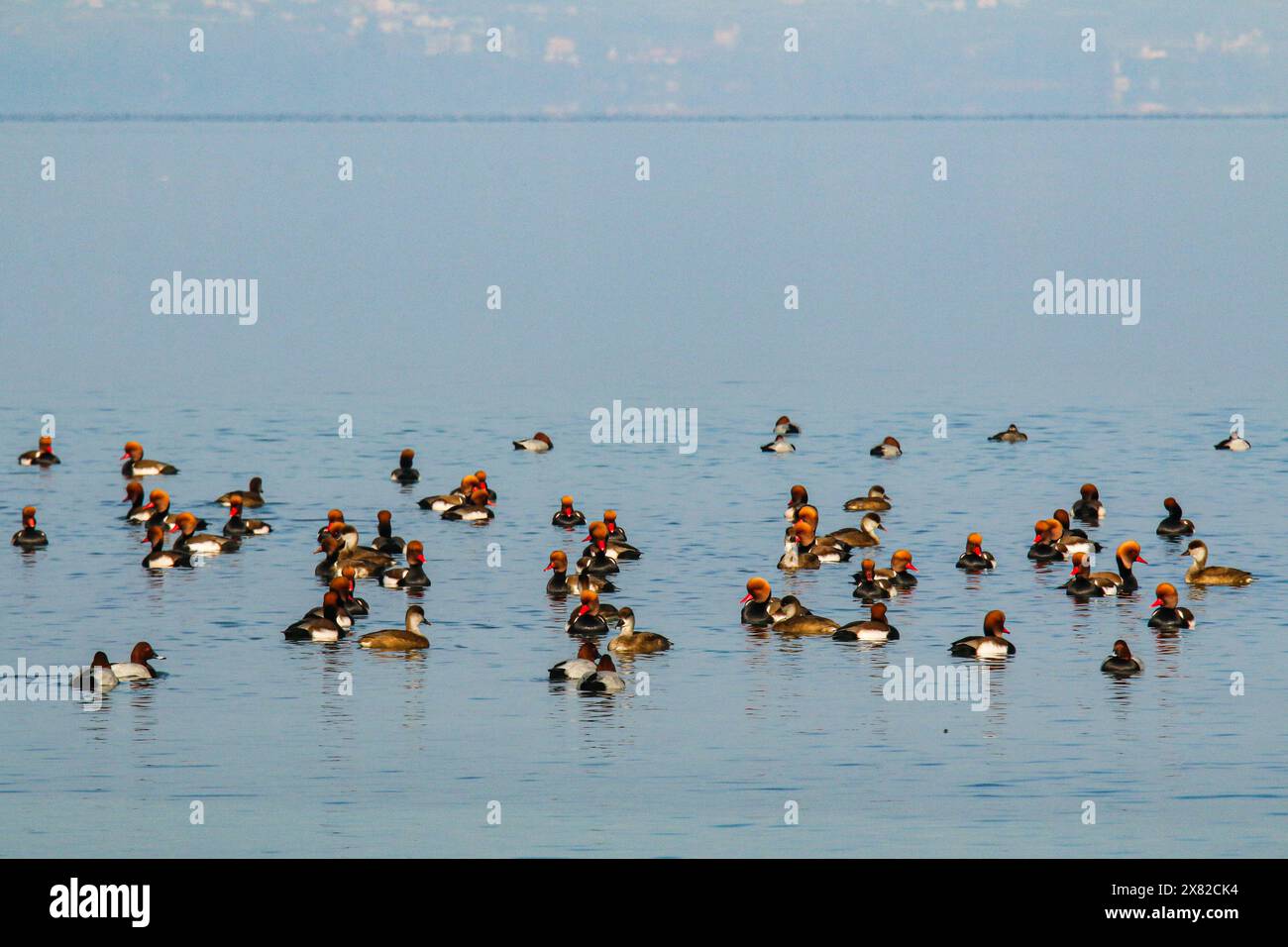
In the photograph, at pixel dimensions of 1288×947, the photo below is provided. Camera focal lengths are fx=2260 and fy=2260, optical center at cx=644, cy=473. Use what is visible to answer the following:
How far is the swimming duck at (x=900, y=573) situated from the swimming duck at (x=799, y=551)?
198 centimetres

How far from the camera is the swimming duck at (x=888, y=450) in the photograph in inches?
1986

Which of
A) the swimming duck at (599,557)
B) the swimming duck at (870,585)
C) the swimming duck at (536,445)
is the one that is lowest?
the swimming duck at (870,585)

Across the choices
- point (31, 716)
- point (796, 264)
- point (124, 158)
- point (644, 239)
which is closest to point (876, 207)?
point (644, 239)

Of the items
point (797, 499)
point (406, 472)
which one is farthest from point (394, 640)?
point (406, 472)

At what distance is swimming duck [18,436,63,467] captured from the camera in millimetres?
49188

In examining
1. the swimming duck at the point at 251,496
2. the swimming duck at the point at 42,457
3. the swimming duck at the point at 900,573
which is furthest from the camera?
the swimming duck at the point at 42,457

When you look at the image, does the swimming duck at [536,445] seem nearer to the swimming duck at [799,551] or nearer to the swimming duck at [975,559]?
the swimming duck at [799,551]

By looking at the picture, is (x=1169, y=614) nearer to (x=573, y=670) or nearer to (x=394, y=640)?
(x=573, y=670)

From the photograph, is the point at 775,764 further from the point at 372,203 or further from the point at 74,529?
the point at 372,203

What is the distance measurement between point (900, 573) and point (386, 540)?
30.3 ft

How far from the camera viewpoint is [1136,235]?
108562mm

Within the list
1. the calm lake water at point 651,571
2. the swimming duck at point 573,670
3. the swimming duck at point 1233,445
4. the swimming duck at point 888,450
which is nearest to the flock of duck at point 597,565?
the swimming duck at point 573,670

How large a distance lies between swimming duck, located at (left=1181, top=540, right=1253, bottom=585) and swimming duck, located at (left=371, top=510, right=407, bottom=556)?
537 inches
